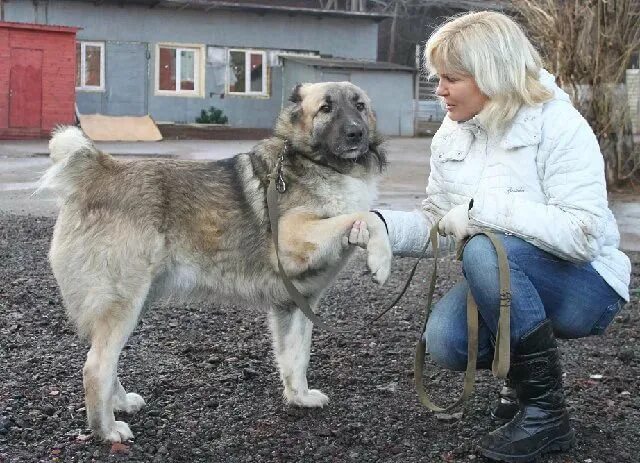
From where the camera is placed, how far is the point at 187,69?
27.8 meters

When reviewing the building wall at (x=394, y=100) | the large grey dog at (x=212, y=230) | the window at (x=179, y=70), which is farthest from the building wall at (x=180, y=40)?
the large grey dog at (x=212, y=230)

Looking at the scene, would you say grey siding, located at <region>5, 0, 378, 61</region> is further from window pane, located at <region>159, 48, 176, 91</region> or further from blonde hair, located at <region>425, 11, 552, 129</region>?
blonde hair, located at <region>425, 11, 552, 129</region>

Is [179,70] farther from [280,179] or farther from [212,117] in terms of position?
[280,179]

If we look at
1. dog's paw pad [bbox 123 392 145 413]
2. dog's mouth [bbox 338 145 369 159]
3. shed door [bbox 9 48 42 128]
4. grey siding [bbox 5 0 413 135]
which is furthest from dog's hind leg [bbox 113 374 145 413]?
grey siding [bbox 5 0 413 135]

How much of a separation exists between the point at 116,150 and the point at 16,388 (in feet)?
50.0

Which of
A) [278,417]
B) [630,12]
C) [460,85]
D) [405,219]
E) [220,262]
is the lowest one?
[278,417]

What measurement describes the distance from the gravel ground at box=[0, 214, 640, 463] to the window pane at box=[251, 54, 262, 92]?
77.7 feet

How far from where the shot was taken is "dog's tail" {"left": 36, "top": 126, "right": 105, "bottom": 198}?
132 inches

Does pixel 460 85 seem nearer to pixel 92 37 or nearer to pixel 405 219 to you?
pixel 405 219

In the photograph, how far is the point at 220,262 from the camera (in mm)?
3492

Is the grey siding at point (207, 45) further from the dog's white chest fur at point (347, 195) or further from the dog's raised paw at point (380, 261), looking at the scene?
the dog's raised paw at point (380, 261)

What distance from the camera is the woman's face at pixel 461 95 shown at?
3.10 m

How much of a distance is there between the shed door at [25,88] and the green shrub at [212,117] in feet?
18.8

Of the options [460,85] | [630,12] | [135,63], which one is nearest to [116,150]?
[135,63]
